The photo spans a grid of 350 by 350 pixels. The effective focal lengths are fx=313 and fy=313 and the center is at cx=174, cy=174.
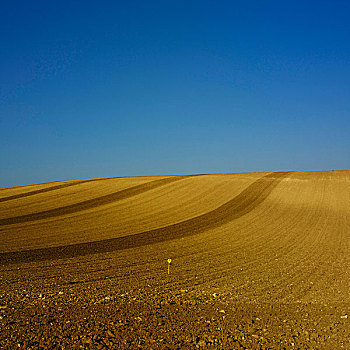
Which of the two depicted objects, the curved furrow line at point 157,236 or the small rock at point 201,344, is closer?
the small rock at point 201,344

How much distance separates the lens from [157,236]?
13.2m

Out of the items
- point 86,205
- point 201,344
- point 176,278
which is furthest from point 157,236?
point 86,205

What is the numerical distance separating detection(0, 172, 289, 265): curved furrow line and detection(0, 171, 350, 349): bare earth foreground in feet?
0.19

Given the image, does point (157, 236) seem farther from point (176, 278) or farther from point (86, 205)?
point (86, 205)

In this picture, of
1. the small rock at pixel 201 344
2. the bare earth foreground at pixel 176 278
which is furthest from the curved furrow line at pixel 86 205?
the small rock at pixel 201 344

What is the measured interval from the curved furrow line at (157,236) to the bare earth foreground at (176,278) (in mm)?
57

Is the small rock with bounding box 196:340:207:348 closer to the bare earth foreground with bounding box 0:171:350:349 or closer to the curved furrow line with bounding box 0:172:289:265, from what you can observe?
the bare earth foreground with bounding box 0:171:350:349

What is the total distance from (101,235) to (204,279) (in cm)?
700

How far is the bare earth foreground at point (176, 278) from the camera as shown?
16.3 ft

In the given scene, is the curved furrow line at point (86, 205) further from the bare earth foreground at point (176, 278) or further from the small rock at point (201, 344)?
the small rock at point (201, 344)

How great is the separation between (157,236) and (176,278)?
5520mm

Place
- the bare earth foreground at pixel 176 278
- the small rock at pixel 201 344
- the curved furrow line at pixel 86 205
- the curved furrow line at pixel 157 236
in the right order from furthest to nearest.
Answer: the curved furrow line at pixel 86 205 → the curved furrow line at pixel 157 236 → the bare earth foreground at pixel 176 278 → the small rock at pixel 201 344

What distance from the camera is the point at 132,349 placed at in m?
4.52

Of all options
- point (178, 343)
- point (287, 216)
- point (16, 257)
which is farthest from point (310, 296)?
point (287, 216)
